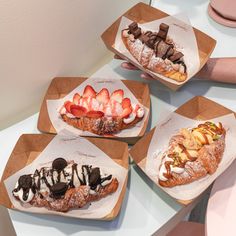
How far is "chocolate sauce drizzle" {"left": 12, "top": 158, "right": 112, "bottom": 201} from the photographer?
1.00 m

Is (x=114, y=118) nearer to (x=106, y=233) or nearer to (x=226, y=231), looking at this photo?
(x=106, y=233)

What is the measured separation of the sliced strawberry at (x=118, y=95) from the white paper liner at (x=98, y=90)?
0.02 m

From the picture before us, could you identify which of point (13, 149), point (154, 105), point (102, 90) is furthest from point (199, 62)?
point (13, 149)

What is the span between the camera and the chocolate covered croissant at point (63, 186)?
98 cm

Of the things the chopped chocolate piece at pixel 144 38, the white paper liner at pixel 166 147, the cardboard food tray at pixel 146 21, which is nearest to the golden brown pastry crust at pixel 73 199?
the white paper liner at pixel 166 147

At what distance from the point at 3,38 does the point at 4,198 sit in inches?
17.2

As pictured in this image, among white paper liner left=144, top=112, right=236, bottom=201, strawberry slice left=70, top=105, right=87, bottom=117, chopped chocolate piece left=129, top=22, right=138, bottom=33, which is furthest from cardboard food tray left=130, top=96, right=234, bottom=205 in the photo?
chopped chocolate piece left=129, top=22, right=138, bottom=33

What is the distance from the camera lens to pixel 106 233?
969 millimetres

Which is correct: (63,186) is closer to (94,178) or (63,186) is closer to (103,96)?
(94,178)

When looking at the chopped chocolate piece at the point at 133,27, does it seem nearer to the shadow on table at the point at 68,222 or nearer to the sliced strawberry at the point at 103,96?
the sliced strawberry at the point at 103,96

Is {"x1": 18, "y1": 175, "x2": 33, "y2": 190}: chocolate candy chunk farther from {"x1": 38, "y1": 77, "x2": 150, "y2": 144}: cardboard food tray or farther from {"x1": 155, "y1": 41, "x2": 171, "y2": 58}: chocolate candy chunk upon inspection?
{"x1": 155, "y1": 41, "x2": 171, "y2": 58}: chocolate candy chunk

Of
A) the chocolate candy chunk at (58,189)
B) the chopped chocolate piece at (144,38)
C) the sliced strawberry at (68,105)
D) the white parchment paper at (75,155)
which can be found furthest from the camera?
the chopped chocolate piece at (144,38)

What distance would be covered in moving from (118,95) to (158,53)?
0.20m

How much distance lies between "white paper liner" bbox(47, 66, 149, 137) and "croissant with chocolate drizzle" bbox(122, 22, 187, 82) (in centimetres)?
11
